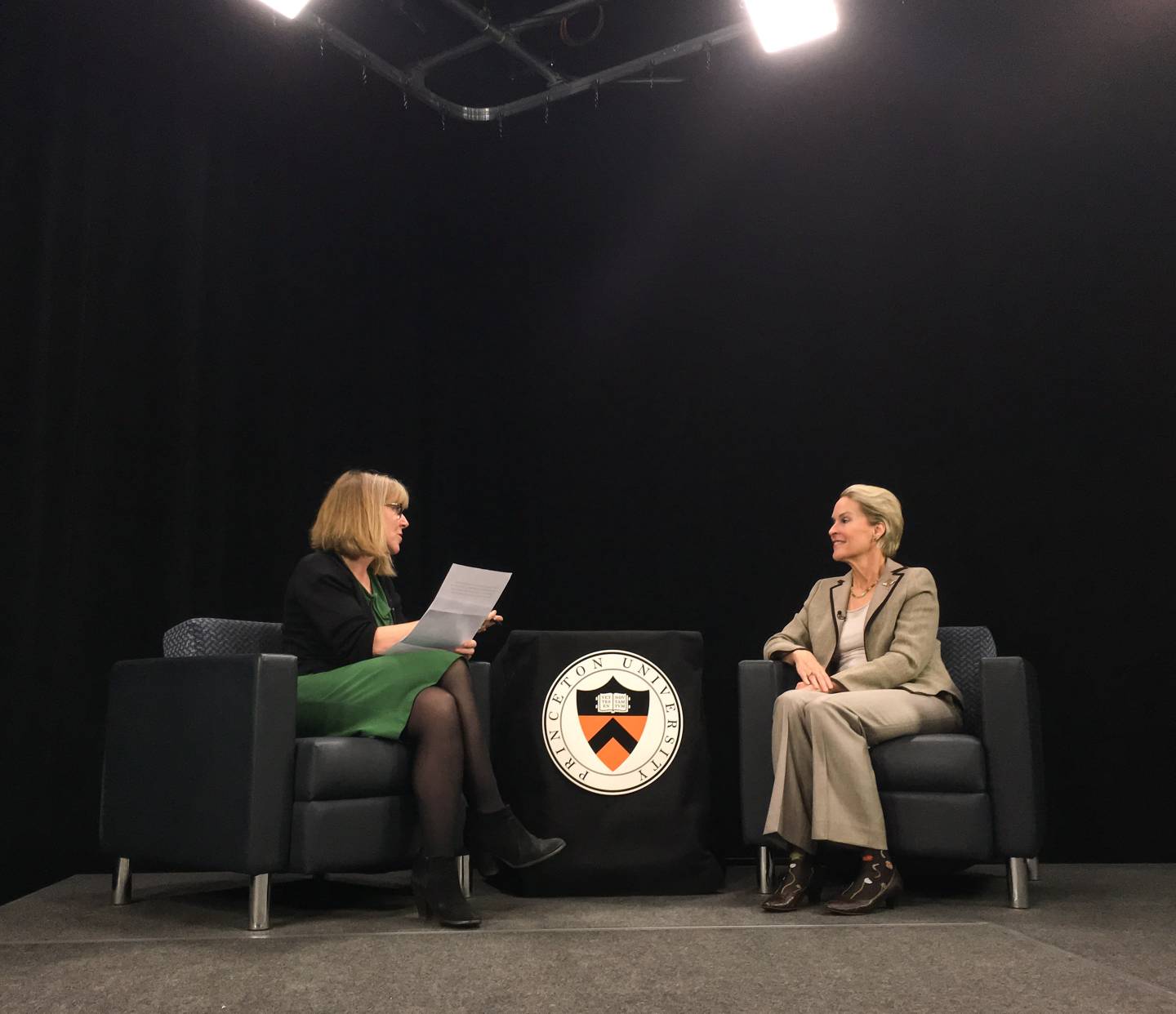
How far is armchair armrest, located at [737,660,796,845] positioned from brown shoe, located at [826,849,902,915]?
321 millimetres

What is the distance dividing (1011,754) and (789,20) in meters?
2.47

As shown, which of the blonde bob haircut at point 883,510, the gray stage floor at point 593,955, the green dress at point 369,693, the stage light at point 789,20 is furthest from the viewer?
the stage light at point 789,20

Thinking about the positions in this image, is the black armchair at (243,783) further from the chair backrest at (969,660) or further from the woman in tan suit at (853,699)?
the chair backrest at (969,660)

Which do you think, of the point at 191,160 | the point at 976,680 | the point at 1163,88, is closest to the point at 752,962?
the point at 976,680

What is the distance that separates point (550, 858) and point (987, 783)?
3.63 feet

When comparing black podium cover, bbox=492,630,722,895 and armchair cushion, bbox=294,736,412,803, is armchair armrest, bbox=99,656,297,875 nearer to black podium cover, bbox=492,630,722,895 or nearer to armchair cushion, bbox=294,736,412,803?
armchair cushion, bbox=294,736,412,803

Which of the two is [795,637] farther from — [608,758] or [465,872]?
[465,872]

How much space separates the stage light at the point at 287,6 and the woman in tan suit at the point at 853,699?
2.34 meters

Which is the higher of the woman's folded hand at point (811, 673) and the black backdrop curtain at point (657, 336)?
the black backdrop curtain at point (657, 336)

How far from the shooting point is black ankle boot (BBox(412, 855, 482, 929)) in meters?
2.35

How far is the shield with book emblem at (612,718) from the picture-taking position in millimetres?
2891

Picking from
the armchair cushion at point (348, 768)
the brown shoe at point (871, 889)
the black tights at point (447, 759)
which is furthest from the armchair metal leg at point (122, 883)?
the brown shoe at point (871, 889)

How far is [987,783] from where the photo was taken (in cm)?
274

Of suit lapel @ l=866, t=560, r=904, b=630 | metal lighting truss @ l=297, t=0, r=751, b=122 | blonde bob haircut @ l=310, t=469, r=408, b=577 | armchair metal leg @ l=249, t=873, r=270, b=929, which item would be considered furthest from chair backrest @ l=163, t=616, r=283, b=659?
metal lighting truss @ l=297, t=0, r=751, b=122
